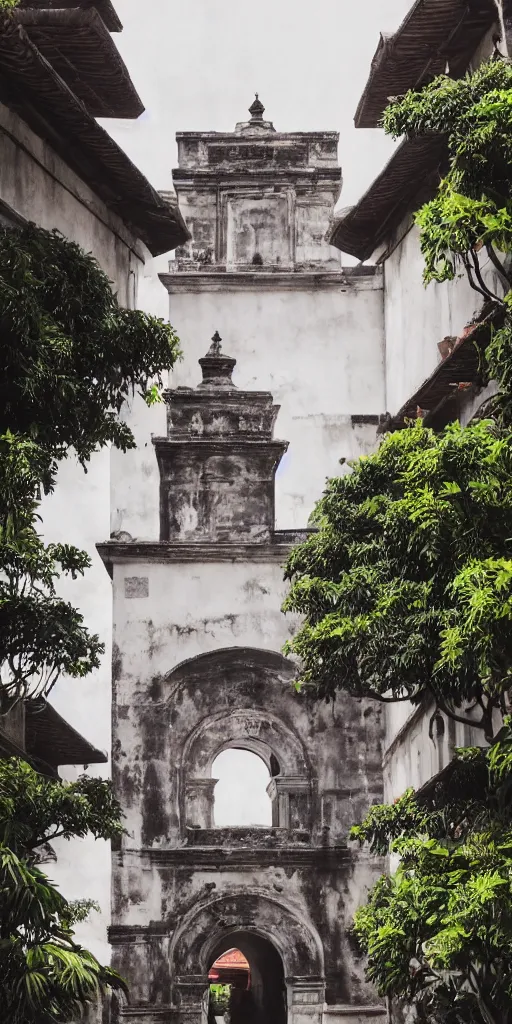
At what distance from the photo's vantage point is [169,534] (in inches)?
933

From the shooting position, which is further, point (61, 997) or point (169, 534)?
point (169, 534)

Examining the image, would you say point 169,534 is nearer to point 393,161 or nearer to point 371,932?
point 393,161

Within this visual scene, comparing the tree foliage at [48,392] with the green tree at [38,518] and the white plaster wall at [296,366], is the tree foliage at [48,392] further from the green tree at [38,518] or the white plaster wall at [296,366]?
the white plaster wall at [296,366]

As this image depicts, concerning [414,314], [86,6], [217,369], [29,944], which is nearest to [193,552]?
[217,369]

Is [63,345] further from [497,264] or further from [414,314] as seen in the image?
[414,314]

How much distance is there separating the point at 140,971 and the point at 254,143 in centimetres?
1448

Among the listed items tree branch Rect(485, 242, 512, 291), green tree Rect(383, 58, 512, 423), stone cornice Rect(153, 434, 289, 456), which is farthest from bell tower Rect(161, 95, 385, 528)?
green tree Rect(383, 58, 512, 423)

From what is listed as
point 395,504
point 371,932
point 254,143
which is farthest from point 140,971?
point 254,143

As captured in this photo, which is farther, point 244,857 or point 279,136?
point 279,136

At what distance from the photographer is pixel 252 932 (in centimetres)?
2212

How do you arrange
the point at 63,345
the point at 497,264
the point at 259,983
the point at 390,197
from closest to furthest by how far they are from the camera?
the point at 63,345 < the point at 497,264 < the point at 390,197 < the point at 259,983

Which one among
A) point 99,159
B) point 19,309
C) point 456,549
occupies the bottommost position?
point 456,549

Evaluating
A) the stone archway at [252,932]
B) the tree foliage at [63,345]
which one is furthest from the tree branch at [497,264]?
the stone archway at [252,932]

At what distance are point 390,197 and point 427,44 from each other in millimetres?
2818
